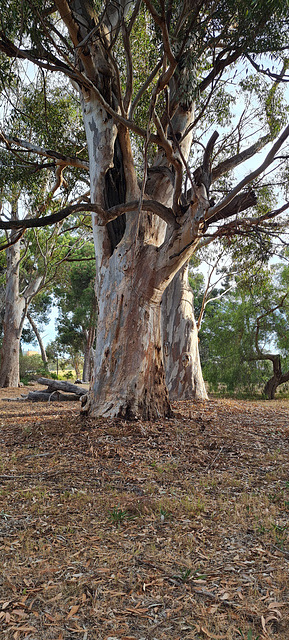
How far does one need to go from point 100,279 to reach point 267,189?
5.96 meters

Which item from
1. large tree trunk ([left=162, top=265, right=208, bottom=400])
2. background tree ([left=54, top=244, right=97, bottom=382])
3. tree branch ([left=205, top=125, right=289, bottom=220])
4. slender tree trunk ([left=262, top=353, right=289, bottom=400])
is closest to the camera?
tree branch ([left=205, top=125, right=289, bottom=220])

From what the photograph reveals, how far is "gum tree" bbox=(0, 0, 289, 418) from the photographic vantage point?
19.6 feet

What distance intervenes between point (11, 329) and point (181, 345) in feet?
23.8

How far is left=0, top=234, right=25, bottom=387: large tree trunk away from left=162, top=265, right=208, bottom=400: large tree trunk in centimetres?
655

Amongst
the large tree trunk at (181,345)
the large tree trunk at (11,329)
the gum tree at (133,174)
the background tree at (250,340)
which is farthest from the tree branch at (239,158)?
the large tree trunk at (11,329)

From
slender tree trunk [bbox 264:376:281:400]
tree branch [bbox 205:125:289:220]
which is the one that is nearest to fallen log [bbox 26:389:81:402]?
tree branch [bbox 205:125:289:220]

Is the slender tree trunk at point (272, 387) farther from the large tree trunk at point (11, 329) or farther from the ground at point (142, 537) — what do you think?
the ground at point (142, 537)

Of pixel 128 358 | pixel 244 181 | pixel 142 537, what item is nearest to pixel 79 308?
pixel 128 358

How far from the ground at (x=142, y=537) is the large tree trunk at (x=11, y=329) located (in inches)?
384

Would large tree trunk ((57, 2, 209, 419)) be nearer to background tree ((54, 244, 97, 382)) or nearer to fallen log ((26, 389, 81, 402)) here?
fallen log ((26, 389, 81, 402))

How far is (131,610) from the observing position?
2283mm

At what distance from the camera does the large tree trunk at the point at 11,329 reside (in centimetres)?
1496

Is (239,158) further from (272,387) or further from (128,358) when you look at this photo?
(272,387)

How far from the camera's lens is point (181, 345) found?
10.2m
